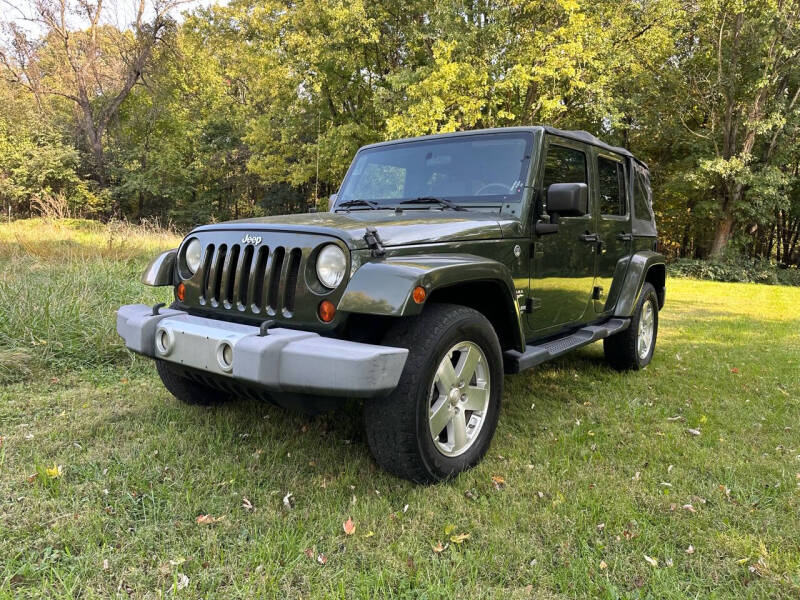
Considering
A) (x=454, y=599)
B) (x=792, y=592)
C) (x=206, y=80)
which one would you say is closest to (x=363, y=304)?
(x=454, y=599)

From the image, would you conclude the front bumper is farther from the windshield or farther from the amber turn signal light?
the windshield

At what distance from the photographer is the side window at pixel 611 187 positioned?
4.22 meters

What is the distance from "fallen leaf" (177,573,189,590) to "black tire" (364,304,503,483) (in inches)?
35.7

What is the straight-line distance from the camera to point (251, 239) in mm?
2611

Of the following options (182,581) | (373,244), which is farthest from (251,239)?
(182,581)

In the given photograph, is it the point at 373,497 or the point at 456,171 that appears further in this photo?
the point at 456,171

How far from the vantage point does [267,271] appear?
2.50 meters

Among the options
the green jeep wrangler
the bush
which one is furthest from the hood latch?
the bush

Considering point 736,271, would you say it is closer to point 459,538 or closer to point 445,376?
point 445,376

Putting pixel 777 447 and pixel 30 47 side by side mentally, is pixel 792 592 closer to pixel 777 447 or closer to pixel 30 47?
pixel 777 447

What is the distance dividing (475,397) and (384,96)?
49.5 feet

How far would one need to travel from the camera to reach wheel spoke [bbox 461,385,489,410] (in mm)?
2729

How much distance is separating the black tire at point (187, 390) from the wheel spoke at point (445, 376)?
1638 mm

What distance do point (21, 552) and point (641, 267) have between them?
4.58 meters
